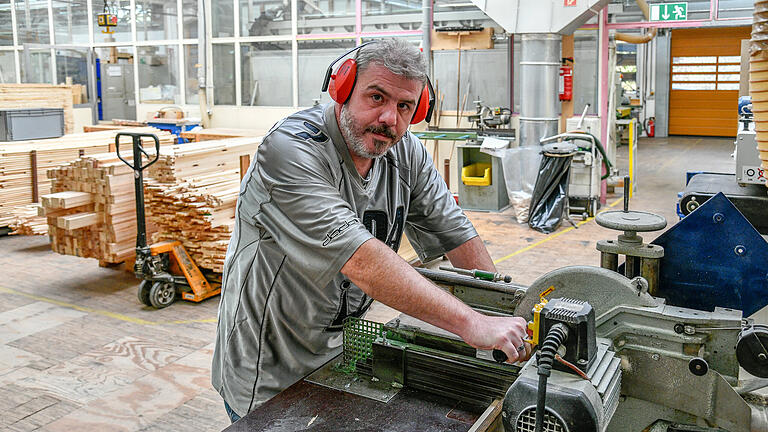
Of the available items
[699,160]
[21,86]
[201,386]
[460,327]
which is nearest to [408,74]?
[460,327]

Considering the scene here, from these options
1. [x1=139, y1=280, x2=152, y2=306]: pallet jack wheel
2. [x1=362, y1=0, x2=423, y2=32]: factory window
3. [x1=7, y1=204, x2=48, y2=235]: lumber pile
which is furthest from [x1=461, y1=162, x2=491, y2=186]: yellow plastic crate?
[x1=7, y1=204, x2=48, y2=235]: lumber pile

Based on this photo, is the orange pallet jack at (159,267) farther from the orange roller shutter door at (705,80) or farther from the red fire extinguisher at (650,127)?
the orange roller shutter door at (705,80)

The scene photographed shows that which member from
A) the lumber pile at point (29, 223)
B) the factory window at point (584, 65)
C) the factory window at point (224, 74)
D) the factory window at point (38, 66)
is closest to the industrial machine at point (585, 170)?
the factory window at point (584, 65)

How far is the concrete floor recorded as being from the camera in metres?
3.23

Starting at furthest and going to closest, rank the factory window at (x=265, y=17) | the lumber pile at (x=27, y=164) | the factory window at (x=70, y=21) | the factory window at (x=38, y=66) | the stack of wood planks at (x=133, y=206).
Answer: the factory window at (x=38, y=66) → the factory window at (x=70, y=21) → the factory window at (x=265, y=17) → the lumber pile at (x=27, y=164) → the stack of wood planks at (x=133, y=206)

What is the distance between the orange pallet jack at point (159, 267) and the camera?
4613 millimetres

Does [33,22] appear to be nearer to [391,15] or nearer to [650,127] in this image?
[391,15]

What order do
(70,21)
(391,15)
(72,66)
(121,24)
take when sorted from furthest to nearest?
1. (70,21)
2. (72,66)
3. (121,24)
4. (391,15)

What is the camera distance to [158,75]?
34.8 ft

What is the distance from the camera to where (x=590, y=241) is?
604 centimetres

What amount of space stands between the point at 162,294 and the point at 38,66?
916 cm

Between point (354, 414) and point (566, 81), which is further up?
point (566, 81)

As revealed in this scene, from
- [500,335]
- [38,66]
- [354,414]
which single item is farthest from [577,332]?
[38,66]

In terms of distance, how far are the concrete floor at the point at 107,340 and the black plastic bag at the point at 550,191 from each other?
15 cm
